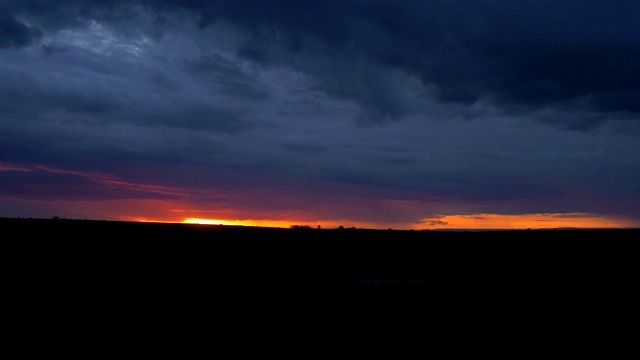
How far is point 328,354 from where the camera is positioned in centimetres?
1219

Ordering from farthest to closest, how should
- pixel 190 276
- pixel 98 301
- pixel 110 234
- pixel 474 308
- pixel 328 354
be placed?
1. pixel 110 234
2. pixel 190 276
3. pixel 98 301
4. pixel 474 308
5. pixel 328 354

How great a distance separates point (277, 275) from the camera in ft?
50.3

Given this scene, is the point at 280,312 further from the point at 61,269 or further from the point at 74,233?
the point at 74,233

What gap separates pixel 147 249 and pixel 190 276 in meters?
3.60

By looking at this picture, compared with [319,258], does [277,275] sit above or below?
below

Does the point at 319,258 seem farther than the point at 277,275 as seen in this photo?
Yes

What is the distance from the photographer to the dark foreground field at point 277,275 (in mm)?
13070

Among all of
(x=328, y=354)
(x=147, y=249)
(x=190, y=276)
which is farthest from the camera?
(x=147, y=249)

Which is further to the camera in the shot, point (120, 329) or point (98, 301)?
point (98, 301)

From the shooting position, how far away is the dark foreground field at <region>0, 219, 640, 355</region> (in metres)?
13.1

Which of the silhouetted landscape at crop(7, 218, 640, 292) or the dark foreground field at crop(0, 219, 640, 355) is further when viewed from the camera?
the silhouetted landscape at crop(7, 218, 640, 292)

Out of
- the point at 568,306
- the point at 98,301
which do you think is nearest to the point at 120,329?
the point at 98,301

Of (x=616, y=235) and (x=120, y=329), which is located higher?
(x=616, y=235)

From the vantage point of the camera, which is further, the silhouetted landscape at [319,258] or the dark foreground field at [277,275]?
the silhouetted landscape at [319,258]
